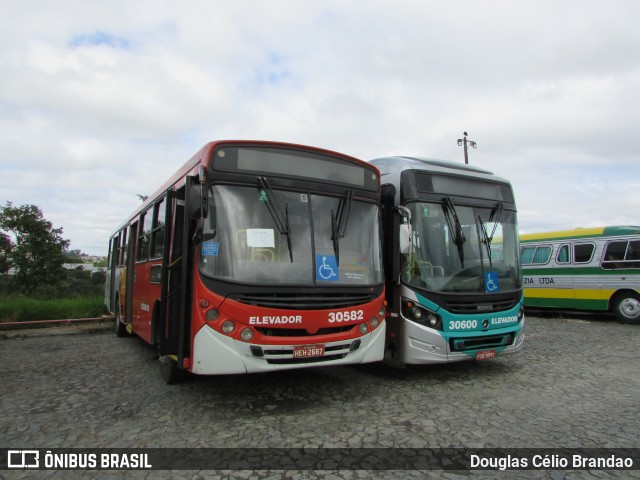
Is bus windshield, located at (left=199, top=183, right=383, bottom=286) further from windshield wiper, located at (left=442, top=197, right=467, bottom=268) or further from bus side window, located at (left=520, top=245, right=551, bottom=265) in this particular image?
bus side window, located at (left=520, top=245, right=551, bottom=265)

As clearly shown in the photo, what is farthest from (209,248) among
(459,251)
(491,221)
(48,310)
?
(48,310)

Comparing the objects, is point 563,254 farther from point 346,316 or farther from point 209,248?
point 209,248

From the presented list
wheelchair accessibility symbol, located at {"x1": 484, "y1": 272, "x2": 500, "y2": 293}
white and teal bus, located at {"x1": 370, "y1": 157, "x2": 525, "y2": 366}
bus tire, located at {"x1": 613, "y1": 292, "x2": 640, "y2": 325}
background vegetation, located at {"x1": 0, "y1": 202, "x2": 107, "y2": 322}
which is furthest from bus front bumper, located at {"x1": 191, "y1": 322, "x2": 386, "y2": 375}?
background vegetation, located at {"x1": 0, "y1": 202, "x2": 107, "y2": 322}

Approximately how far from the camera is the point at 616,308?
1226 cm

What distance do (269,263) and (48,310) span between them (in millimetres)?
11066

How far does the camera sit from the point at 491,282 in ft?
21.1

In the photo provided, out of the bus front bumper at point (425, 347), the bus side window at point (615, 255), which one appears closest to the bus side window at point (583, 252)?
the bus side window at point (615, 255)

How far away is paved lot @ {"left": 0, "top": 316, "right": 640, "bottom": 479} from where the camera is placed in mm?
4004

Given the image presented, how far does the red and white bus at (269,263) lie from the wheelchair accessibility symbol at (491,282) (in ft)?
5.81

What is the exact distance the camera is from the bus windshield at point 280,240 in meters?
4.68

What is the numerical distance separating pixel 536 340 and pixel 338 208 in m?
6.53

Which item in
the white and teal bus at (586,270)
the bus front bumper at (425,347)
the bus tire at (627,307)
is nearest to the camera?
the bus front bumper at (425,347)

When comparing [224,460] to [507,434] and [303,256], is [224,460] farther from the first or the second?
[507,434]

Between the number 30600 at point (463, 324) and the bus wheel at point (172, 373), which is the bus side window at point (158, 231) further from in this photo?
the number 30600 at point (463, 324)
